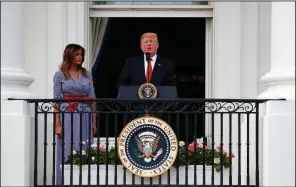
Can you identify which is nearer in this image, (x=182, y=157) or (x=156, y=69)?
(x=182, y=157)

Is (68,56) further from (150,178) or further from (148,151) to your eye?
(150,178)

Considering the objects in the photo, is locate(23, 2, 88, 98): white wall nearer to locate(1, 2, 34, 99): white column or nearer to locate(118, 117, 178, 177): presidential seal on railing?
locate(1, 2, 34, 99): white column

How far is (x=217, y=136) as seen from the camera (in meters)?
11.4

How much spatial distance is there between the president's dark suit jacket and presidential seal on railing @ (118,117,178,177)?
959 millimetres

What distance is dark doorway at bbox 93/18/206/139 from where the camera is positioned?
11945 mm

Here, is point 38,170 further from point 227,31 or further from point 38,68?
point 227,31

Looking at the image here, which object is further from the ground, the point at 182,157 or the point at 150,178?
the point at 182,157

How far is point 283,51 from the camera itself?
339 inches

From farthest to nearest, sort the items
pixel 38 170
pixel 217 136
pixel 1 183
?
pixel 217 136, pixel 38 170, pixel 1 183

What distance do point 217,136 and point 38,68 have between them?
2672 millimetres

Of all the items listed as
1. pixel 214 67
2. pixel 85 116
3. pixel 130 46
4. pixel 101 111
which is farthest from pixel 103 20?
pixel 101 111

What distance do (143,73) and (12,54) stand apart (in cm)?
163

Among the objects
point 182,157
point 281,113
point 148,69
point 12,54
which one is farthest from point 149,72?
point 281,113

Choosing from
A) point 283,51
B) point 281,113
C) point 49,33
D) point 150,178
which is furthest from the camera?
point 49,33
